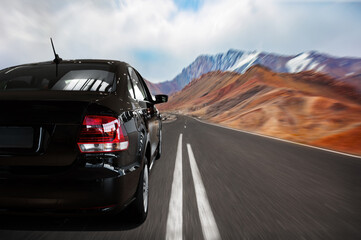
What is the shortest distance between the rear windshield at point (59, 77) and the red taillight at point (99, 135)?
70cm

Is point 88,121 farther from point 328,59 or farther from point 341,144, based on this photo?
point 328,59

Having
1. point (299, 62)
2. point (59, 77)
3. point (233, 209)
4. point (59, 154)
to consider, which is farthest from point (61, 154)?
point (299, 62)

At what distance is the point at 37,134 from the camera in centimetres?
174

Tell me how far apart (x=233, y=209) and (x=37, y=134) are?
2233 mm

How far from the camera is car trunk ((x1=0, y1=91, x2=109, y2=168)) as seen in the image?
67.9 inches

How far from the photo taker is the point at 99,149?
1801 millimetres

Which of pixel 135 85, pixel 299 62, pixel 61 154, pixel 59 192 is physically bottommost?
pixel 59 192

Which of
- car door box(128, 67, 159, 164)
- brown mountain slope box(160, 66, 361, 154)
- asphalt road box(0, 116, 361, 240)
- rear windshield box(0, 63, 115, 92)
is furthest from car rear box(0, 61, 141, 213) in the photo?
brown mountain slope box(160, 66, 361, 154)

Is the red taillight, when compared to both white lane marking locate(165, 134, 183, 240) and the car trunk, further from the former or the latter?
white lane marking locate(165, 134, 183, 240)

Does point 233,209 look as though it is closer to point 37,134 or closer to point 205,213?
point 205,213

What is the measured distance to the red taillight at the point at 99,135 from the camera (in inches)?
70.0

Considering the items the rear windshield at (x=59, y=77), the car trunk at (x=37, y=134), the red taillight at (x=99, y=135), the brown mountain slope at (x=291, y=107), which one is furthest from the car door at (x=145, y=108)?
the brown mountain slope at (x=291, y=107)

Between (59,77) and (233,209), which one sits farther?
(233,209)

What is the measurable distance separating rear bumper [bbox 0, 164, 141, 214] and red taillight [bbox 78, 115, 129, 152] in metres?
0.17
